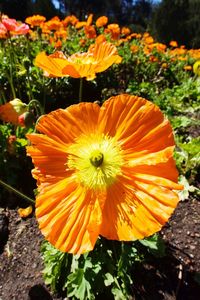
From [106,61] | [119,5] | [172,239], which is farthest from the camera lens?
[119,5]

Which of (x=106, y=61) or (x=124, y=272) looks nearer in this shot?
(x=106, y=61)

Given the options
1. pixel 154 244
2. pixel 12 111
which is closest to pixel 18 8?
pixel 12 111

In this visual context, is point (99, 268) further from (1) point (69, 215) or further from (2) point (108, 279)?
(1) point (69, 215)

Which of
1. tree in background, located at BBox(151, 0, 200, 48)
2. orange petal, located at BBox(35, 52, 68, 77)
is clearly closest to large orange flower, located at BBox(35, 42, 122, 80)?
orange petal, located at BBox(35, 52, 68, 77)

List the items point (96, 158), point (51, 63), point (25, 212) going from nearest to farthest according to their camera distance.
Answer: point (96, 158), point (51, 63), point (25, 212)

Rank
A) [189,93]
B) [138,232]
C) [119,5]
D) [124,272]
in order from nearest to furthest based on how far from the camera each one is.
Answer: [138,232] → [124,272] → [189,93] → [119,5]

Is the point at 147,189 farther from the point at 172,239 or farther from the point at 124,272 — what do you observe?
the point at 172,239

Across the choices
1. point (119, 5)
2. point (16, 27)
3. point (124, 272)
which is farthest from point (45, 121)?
point (119, 5)
